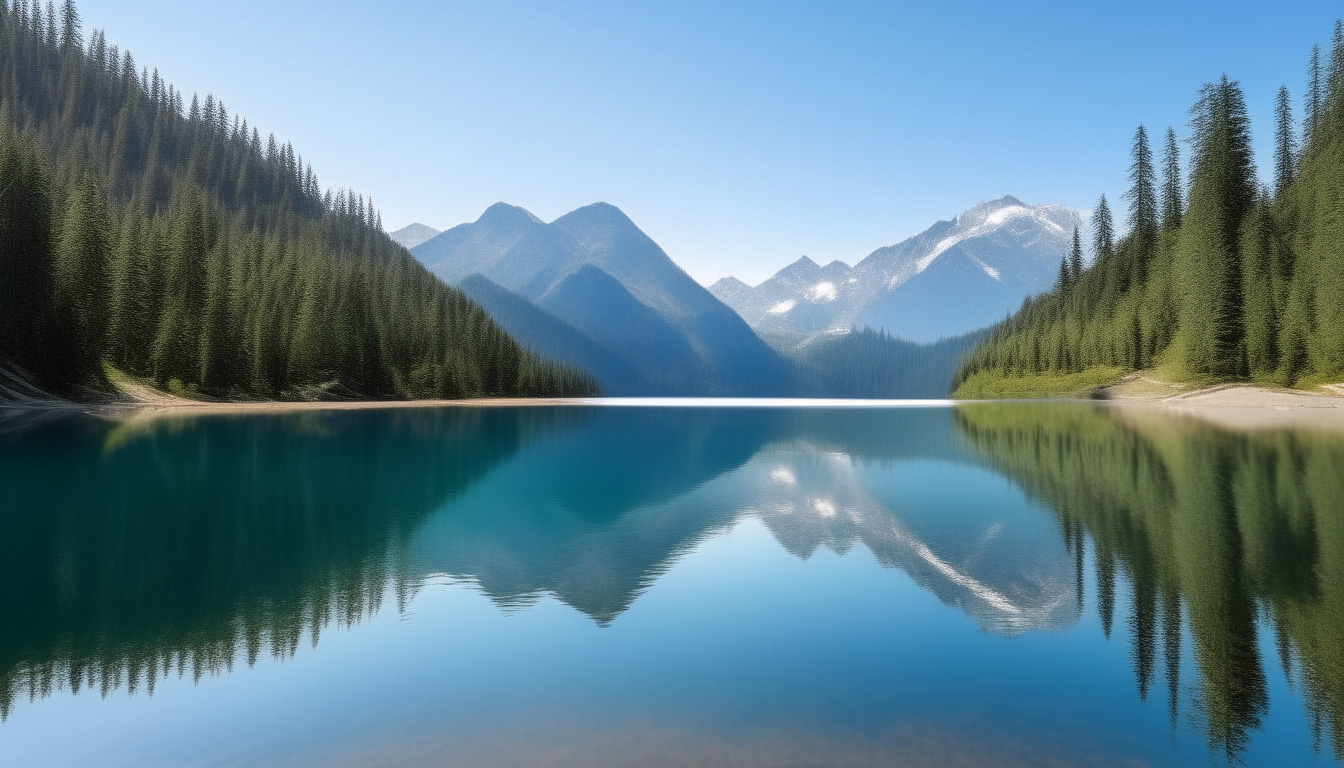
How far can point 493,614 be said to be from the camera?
1529 cm

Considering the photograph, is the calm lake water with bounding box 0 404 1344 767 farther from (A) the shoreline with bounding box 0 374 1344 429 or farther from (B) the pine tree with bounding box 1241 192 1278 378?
(B) the pine tree with bounding box 1241 192 1278 378

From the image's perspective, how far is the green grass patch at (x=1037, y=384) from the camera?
433ft

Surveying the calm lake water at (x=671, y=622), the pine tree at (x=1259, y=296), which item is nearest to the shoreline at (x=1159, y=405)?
the pine tree at (x=1259, y=296)

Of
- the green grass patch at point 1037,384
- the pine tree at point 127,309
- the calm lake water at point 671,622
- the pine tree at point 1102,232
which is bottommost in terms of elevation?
the calm lake water at point 671,622

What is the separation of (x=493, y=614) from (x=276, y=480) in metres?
22.7

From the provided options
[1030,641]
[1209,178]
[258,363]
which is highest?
[1209,178]

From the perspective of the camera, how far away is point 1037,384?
6102 inches

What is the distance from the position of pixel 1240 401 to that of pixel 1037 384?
192 feet

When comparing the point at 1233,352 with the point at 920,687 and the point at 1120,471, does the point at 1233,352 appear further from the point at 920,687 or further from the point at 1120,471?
the point at 920,687

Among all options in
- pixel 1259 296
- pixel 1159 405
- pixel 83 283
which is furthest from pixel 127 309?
pixel 1259 296

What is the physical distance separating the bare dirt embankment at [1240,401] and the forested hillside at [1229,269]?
103 inches

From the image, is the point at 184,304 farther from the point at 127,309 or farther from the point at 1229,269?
the point at 1229,269

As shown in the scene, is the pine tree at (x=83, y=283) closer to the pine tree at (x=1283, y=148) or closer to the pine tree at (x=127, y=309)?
the pine tree at (x=127, y=309)

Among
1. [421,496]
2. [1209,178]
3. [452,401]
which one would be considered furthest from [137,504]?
[1209,178]
